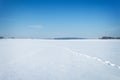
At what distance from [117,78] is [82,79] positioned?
2.50 feet

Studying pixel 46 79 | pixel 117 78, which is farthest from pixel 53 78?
pixel 117 78

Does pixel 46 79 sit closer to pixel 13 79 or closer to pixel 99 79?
pixel 13 79

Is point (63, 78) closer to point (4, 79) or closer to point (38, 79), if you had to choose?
point (38, 79)

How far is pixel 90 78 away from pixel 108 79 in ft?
1.24

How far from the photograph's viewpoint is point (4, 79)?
3.32 m

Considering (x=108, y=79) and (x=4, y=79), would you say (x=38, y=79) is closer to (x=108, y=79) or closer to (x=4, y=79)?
(x=4, y=79)

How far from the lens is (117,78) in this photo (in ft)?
11.0

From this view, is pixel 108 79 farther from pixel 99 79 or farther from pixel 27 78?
pixel 27 78

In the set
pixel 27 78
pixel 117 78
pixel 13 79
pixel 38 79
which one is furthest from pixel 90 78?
pixel 13 79

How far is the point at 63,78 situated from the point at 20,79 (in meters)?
0.94

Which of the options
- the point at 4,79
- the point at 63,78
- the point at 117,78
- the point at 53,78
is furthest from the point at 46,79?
the point at 117,78

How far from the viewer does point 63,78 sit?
3.46 m

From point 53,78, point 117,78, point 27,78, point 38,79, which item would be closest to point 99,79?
point 117,78

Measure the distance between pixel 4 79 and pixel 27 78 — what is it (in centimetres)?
49
